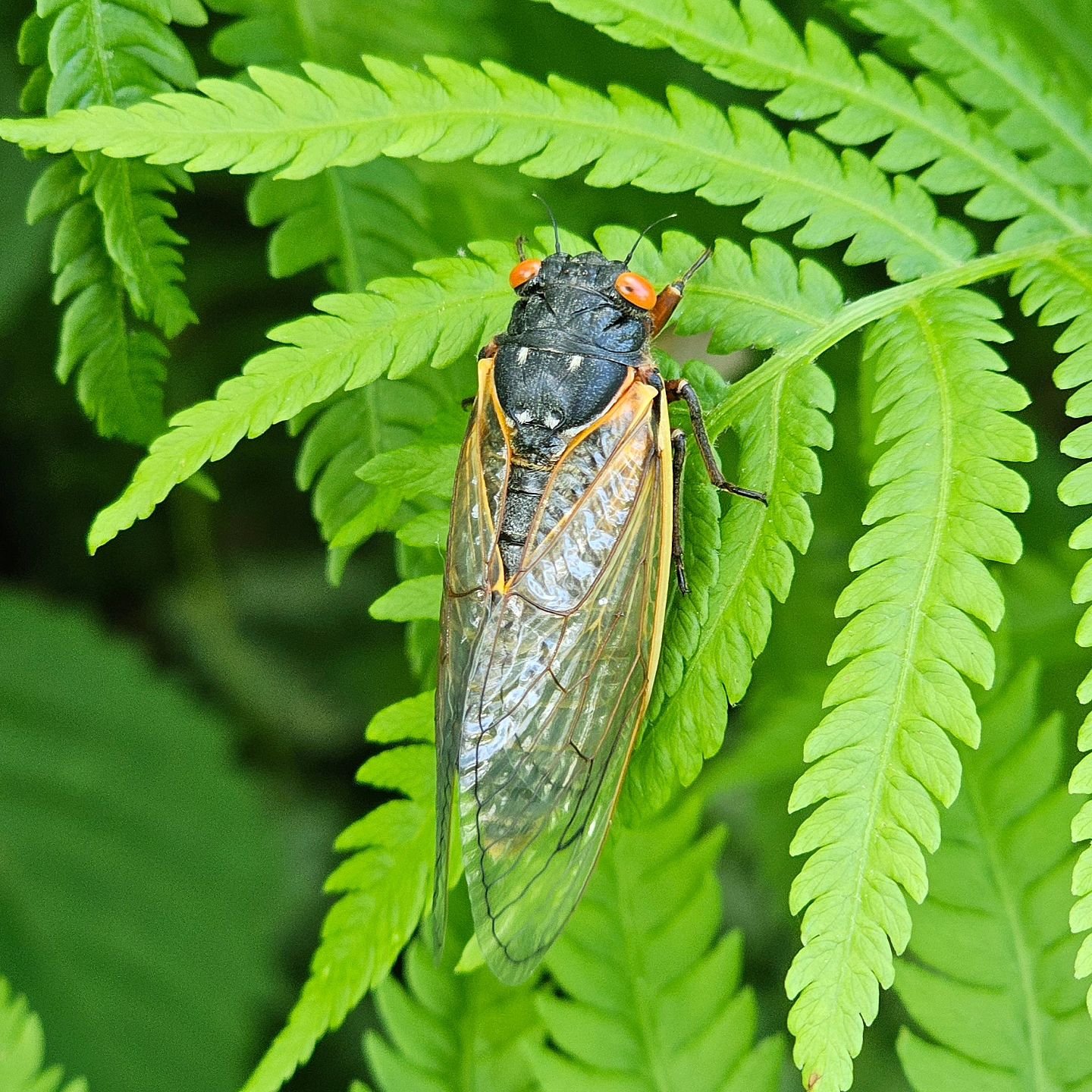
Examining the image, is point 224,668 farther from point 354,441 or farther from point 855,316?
point 855,316

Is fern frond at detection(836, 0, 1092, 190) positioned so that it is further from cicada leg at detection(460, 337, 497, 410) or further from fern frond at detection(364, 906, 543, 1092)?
fern frond at detection(364, 906, 543, 1092)

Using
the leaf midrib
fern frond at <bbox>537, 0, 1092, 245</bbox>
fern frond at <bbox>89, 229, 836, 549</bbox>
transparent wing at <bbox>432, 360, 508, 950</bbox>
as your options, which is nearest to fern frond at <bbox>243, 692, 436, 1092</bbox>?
transparent wing at <bbox>432, 360, 508, 950</bbox>

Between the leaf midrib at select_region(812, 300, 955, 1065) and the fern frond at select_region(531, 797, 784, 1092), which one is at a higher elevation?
the leaf midrib at select_region(812, 300, 955, 1065)

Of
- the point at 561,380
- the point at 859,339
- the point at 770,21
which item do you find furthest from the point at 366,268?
the point at 859,339

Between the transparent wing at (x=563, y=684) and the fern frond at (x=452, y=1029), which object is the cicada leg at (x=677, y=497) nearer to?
the transparent wing at (x=563, y=684)

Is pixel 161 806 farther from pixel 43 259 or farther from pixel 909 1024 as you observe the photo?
pixel 909 1024

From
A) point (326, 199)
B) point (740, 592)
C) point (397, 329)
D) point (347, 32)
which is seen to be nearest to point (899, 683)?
point (740, 592)
